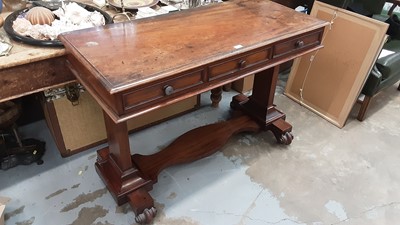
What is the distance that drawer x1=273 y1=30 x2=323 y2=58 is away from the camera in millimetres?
1469

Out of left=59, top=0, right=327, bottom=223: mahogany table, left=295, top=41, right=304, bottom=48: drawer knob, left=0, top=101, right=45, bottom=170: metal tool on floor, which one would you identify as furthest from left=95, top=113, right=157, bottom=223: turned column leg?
left=295, top=41, right=304, bottom=48: drawer knob

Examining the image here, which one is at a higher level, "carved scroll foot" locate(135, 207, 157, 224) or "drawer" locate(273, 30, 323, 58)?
"drawer" locate(273, 30, 323, 58)

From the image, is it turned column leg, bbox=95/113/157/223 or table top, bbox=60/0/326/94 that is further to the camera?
turned column leg, bbox=95/113/157/223

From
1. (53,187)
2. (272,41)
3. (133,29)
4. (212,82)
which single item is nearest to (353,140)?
(272,41)

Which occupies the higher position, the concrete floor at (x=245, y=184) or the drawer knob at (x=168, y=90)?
the drawer knob at (x=168, y=90)

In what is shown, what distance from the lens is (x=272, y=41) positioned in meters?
1.38

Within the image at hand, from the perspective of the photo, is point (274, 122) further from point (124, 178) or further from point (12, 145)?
point (12, 145)

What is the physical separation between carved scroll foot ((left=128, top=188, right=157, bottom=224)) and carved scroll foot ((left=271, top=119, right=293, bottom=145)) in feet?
2.98

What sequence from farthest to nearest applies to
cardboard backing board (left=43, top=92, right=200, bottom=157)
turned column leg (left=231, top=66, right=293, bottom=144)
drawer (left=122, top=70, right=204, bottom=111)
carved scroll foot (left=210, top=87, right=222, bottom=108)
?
carved scroll foot (left=210, top=87, right=222, bottom=108)
turned column leg (left=231, top=66, right=293, bottom=144)
cardboard backing board (left=43, top=92, right=200, bottom=157)
drawer (left=122, top=70, right=204, bottom=111)

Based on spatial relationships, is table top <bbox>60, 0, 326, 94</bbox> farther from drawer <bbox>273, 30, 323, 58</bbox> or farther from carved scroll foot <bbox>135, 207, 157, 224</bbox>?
carved scroll foot <bbox>135, 207, 157, 224</bbox>

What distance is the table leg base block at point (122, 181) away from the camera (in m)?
1.56

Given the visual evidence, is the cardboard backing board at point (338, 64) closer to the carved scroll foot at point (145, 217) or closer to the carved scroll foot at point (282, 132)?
the carved scroll foot at point (282, 132)

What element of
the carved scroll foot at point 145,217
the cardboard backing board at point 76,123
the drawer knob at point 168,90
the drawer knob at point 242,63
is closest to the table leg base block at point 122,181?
the carved scroll foot at point 145,217

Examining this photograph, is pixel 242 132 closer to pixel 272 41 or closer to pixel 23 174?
pixel 272 41
